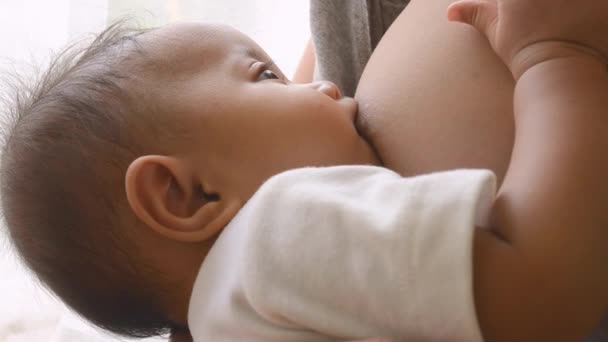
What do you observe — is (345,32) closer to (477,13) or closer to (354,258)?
(477,13)

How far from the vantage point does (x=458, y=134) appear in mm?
604

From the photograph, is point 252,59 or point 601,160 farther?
point 252,59

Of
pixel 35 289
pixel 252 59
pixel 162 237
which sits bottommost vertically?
pixel 35 289

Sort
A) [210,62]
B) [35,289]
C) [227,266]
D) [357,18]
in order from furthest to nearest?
[35,289] < [357,18] < [210,62] < [227,266]

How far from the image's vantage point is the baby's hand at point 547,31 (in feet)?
1.75

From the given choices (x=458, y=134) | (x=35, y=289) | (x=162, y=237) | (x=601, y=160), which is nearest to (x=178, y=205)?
(x=162, y=237)

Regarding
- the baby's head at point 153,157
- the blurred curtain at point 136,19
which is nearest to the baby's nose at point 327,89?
the baby's head at point 153,157

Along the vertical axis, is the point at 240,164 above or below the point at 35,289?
above

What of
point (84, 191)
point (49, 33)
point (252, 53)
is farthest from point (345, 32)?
point (49, 33)

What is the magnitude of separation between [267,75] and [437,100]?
0.67ft

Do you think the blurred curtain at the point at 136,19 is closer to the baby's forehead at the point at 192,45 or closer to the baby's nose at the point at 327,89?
the baby's forehead at the point at 192,45

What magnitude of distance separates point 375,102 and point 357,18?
0.24 m

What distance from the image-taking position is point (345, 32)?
3.01 feet

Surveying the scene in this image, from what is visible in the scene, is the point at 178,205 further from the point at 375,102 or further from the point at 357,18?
the point at 357,18
